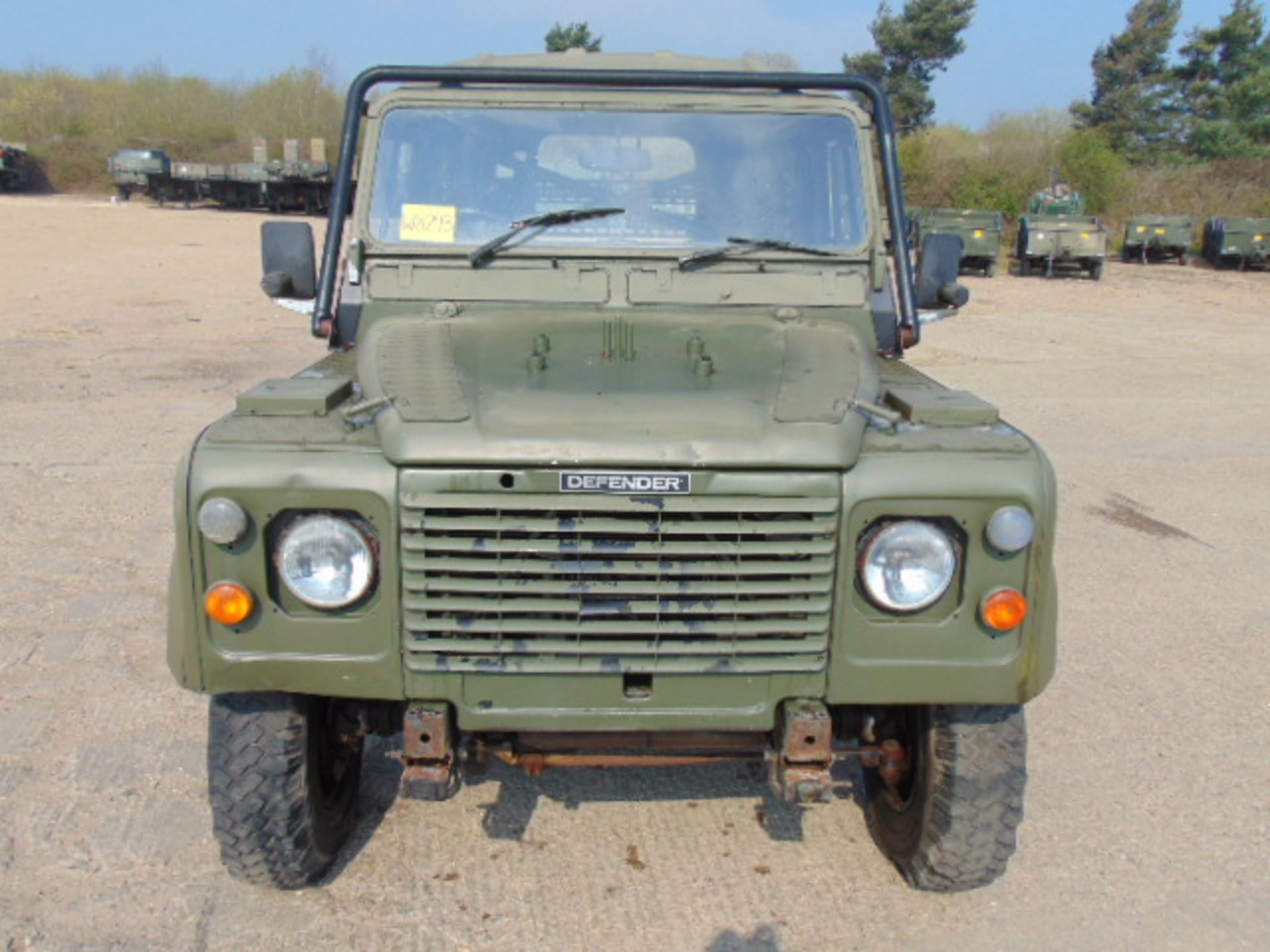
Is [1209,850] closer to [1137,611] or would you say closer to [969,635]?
[969,635]

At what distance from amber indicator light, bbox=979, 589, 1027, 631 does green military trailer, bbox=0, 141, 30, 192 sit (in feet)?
149

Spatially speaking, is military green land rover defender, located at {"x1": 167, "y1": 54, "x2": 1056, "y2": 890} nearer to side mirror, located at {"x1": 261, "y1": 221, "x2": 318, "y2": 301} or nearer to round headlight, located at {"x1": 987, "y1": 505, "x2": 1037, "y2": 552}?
round headlight, located at {"x1": 987, "y1": 505, "x2": 1037, "y2": 552}

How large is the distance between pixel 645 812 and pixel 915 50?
130ft

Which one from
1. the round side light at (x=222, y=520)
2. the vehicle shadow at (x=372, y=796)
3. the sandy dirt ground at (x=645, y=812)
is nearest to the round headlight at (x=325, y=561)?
the round side light at (x=222, y=520)

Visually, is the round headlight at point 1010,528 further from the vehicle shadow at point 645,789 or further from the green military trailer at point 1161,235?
the green military trailer at point 1161,235

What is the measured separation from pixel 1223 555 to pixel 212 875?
5.08 metres

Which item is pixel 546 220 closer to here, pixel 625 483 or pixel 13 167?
pixel 625 483

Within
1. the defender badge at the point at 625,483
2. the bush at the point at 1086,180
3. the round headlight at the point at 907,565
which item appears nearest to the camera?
the defender badge at the point at 625,483

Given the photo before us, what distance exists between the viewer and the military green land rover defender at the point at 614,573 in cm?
252

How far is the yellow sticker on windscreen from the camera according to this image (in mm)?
3680

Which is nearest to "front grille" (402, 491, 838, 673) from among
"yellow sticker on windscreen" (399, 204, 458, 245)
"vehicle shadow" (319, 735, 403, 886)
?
"vehicle shadow" (319, 735, 403, 886)

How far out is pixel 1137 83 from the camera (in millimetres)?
42219

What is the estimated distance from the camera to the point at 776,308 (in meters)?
3.57

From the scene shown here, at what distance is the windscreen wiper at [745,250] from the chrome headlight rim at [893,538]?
132cm
